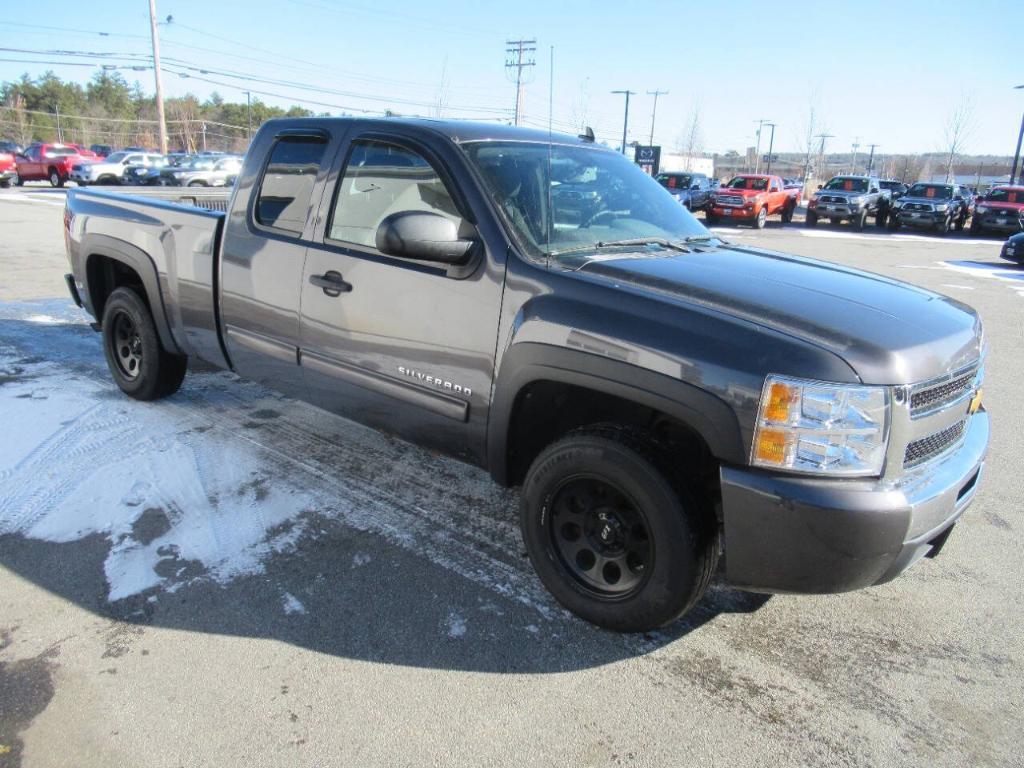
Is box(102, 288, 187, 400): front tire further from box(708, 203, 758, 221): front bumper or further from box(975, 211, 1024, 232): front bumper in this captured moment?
box(975, 211, 1024, 232): front bumper

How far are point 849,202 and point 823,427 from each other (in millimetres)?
26748

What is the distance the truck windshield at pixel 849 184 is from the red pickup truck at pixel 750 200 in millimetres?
1808

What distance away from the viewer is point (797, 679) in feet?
8.35

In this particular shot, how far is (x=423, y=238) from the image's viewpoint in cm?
280

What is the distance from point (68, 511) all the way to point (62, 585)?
0.66 m

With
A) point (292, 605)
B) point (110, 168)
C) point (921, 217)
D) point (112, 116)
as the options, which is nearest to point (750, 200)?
point (921, 217)

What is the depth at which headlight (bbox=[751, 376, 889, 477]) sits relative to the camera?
2170 mm

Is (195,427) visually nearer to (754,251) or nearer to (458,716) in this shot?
(458,716)

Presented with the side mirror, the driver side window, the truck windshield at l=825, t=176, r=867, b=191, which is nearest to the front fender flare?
the side mirror

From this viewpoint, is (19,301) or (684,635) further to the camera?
(19,301)

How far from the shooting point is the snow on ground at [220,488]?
3.13m

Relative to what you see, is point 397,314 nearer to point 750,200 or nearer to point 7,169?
point 750,200

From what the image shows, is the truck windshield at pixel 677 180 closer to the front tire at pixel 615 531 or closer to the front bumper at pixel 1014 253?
the front bumper at pixel 1014 253

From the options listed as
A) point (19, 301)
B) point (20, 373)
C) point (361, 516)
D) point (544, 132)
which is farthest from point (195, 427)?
point (19, 301)
